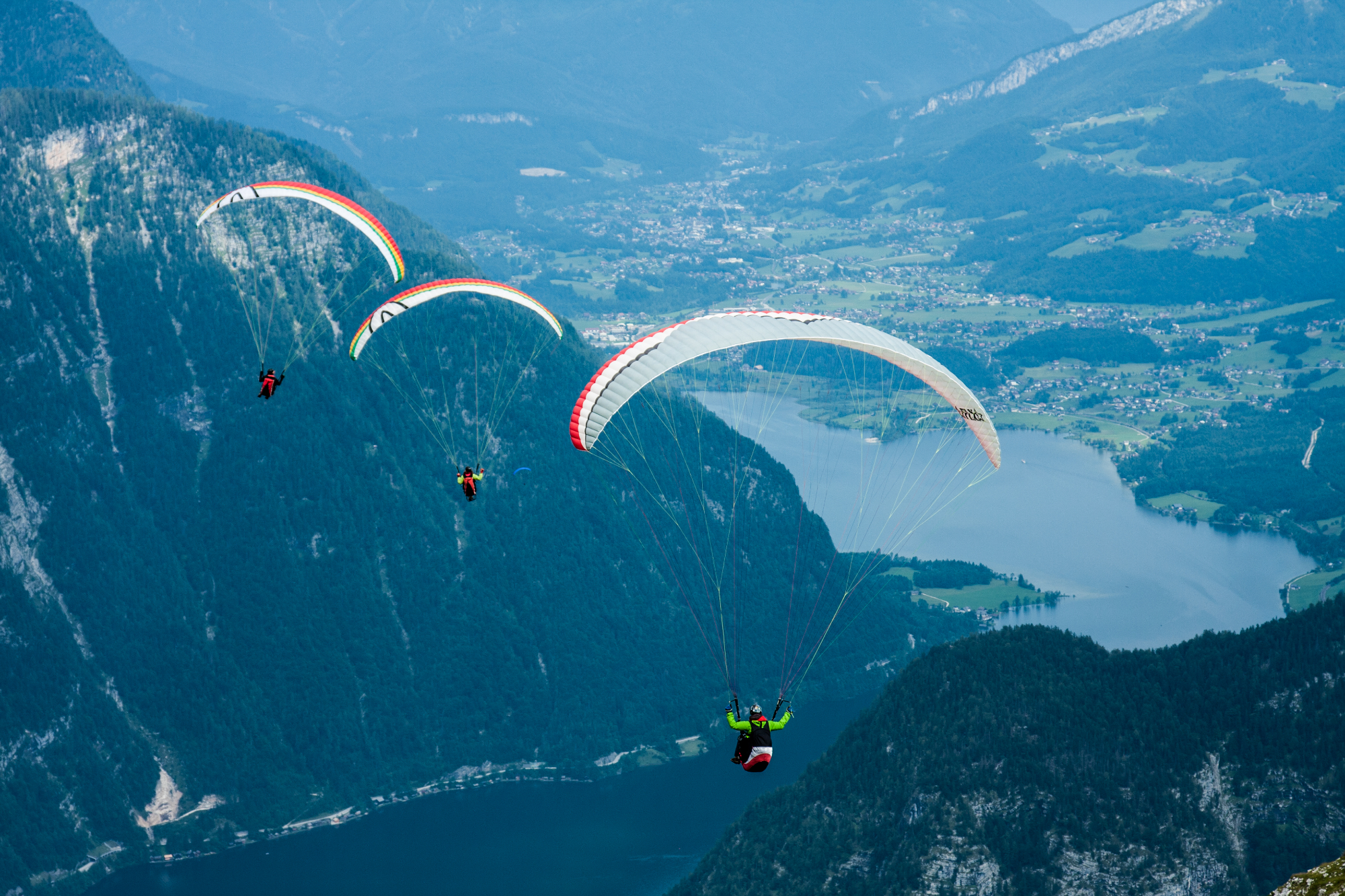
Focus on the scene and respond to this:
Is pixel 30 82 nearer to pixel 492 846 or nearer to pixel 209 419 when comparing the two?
pixel 209 419

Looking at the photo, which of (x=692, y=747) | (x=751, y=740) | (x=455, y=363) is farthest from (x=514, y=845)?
(x=751, y=740)

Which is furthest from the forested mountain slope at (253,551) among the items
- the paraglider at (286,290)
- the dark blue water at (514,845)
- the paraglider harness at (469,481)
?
the paraglider harness at (469,481)

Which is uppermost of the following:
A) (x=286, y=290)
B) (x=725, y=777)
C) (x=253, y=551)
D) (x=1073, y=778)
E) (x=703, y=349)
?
(x=286, y=290)

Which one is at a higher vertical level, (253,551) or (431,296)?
(431,296)

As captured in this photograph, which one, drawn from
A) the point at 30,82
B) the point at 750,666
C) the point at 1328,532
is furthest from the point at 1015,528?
the point at 30,82

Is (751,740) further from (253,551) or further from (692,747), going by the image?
(253,551)

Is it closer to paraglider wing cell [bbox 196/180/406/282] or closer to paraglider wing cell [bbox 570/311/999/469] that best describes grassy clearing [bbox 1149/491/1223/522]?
paraglider wing cell [bbox 570/311/999/469]

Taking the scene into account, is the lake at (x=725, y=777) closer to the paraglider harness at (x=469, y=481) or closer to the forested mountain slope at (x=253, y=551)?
the forested mountain slope at (x=253, y=551)
